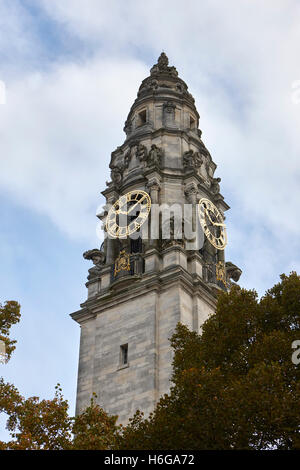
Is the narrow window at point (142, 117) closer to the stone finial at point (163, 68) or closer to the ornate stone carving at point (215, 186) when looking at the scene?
the stone finial at point (163, 68)

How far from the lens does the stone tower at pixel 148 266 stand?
120 ft

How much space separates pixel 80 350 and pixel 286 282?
57.0ft

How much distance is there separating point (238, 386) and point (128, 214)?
940 inches

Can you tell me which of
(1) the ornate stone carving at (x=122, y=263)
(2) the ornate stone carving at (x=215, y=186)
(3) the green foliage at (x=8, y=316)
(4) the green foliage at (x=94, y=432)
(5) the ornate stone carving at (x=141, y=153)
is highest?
(5) the ornate stone carving at (x=141, y=153)

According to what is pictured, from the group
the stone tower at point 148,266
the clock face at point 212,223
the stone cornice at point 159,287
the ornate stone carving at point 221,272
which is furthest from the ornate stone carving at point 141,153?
the stone cornice at point 159,287

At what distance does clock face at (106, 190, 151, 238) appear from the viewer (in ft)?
141

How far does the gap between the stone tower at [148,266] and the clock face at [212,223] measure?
0.08 meters

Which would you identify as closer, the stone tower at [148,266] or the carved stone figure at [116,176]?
the stone tower at [148,266]

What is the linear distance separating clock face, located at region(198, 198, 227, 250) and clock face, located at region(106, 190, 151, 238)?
2.99 m

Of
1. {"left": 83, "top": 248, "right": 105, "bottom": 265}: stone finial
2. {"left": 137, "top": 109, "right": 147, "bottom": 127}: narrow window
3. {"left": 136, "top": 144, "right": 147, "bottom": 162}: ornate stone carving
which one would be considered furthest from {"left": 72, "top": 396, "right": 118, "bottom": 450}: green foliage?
{"left": 137, "top": 109, "right": 147, "bottom": 127}: narrow window

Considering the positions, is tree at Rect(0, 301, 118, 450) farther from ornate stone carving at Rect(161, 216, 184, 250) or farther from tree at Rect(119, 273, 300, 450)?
ornate stone carving at Rect(161, 216, 184, 250)

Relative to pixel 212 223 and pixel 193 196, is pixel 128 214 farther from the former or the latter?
pixel 212 223

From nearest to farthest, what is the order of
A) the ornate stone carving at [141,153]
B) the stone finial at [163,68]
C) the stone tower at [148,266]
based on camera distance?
the stone tower at [148,266]
the ornate stone carving at [141,153]
the stone finial at [163,68]

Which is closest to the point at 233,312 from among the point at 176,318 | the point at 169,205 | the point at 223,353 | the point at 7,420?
the point at 223,353
